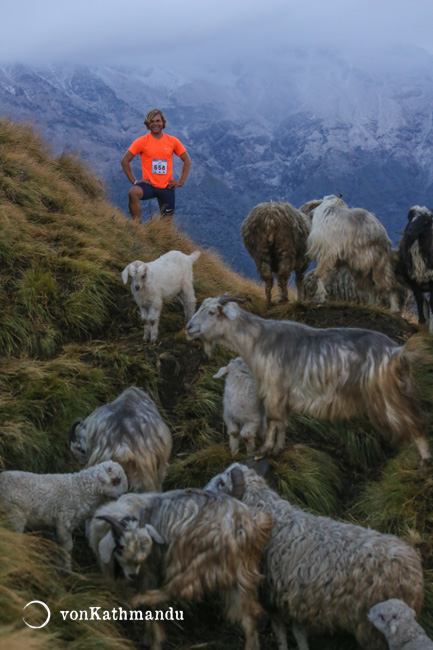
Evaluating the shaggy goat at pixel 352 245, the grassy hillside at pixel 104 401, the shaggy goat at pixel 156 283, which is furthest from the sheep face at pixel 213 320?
the shaggy goat at pixel 352 245

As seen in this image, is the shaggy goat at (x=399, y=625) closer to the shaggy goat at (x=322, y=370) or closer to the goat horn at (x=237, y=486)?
the goat horn at (x=237, y=486)

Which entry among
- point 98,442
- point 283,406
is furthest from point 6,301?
Result: point 283,406

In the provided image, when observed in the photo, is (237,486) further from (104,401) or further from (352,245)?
(352,245)

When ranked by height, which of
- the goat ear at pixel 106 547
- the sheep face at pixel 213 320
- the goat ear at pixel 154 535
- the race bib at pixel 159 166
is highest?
the race bib at pixel 159 166

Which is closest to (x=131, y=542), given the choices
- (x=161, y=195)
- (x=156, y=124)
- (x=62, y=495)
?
(x=62, y=495)

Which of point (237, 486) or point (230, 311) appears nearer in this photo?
point (237, 486)

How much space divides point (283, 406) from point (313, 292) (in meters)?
4.58

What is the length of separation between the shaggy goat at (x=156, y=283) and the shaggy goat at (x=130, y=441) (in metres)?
1.64

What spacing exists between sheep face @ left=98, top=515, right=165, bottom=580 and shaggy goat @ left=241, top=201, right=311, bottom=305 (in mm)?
5129

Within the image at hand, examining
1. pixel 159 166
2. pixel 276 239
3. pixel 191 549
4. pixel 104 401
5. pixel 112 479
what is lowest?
pixel 104 401

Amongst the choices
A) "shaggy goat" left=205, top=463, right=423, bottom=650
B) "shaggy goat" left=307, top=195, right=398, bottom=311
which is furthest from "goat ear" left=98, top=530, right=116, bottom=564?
"shaggy goat" left=307, top=195, right=398, bottom=311

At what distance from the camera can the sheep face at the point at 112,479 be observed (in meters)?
4.65

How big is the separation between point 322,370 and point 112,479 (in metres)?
1.90

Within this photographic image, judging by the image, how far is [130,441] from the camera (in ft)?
16.6
